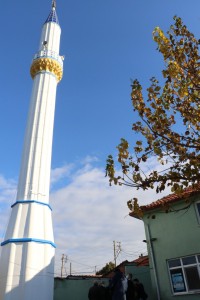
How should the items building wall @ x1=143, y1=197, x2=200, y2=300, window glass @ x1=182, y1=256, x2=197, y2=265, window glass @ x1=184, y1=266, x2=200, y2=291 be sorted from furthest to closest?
building wall @ x1=143, y1=197, x2=200, y2=300, window glass @ x1=182, y1=256, x2=197, y2=265, window glass @ x1=184, y1=266, x2=200, y2=291

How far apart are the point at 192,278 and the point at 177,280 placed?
0.72 m

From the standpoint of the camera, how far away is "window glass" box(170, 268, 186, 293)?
13710mm

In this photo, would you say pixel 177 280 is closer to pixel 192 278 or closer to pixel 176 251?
pixel 192 278

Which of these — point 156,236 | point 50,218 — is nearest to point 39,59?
point 50,218

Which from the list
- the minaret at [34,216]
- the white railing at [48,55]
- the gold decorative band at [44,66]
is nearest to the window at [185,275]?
the minaret at [34,216]

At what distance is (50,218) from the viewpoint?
54.9 feet

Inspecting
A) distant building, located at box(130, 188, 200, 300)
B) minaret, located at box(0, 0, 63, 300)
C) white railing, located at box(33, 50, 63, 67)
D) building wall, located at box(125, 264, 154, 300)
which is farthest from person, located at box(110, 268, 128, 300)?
white railing, located at box(33, 50, 63, 67)

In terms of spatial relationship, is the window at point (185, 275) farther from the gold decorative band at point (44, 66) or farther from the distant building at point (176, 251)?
the gold decorative band at point (44, 66)

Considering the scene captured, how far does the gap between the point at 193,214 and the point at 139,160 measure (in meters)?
8.52

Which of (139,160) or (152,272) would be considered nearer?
(139,160)

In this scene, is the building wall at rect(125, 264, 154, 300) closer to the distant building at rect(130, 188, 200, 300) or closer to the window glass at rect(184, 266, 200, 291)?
the distant building at rect(130, 188, 200, 300)

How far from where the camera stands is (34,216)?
623 inches

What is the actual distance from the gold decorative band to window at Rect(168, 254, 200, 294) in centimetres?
1565

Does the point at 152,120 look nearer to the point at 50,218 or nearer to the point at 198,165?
the point at 198,165
